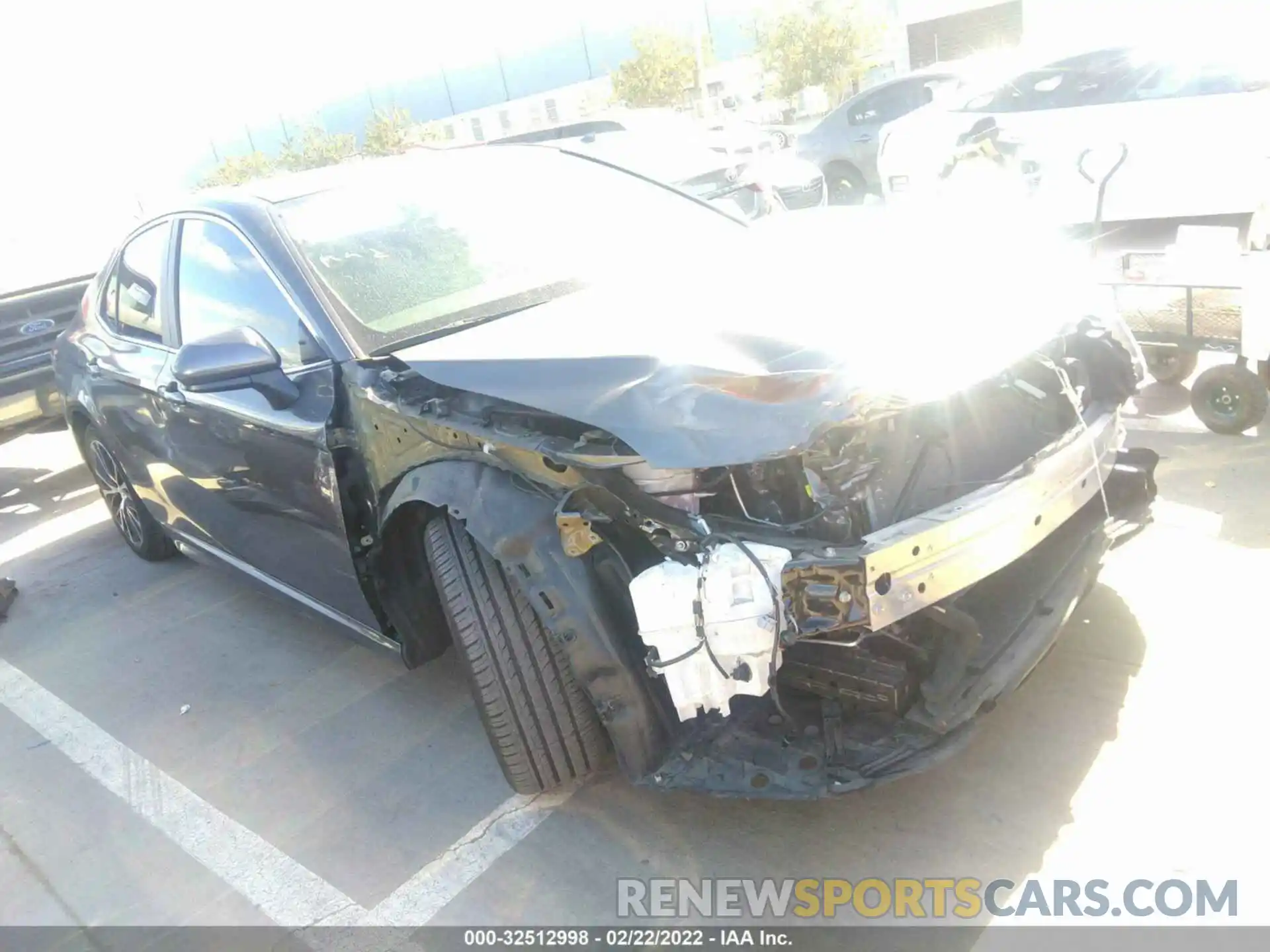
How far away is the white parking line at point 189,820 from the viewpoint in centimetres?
274

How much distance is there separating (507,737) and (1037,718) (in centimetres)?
151

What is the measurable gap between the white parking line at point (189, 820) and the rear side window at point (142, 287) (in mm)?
1534

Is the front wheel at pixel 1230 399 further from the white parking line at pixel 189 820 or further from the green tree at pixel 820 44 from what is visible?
the green tree at pixel 820 44

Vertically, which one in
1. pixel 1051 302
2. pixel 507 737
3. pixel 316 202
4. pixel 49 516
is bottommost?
pixel 49 516

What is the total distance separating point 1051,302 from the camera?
290 cm

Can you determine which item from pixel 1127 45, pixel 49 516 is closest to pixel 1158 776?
pixel 1127 45

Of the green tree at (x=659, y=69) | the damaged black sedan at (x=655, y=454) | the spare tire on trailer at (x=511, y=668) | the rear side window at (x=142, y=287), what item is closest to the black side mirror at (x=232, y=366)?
the damaged black sedan at (x=655, y=454)

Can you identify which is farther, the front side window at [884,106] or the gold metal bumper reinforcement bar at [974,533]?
the front side window at [884,106]

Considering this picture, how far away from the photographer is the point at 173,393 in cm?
367

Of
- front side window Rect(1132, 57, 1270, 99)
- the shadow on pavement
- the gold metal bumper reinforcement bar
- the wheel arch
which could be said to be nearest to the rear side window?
the wheel arch

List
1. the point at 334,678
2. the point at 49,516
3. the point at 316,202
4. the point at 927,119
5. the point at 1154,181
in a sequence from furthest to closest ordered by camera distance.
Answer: the point at 927,119
the point at 49,516
the point at 1154,181
the point at 334,678
the point at 316,202

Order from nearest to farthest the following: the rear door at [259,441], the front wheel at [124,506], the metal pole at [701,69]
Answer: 1. the rear door at [259,441]
2. the front wheel at [124,506]
3. the metal pole at [701,69]

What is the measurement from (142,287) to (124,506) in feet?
5.25

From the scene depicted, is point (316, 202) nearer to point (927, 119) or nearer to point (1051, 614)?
point (1051, 614)
